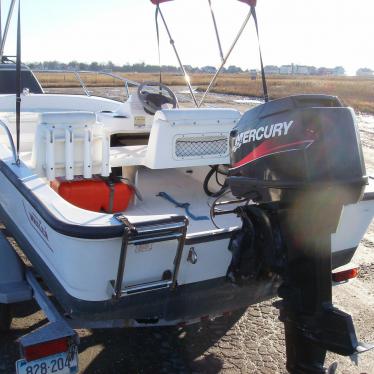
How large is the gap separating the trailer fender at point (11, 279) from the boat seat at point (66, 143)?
560mm

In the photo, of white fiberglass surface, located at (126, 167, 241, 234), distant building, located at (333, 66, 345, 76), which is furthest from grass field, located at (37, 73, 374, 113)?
distant building, located at (333, 66, 345, 76)

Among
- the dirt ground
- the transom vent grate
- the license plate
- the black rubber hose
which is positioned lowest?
the dirt ground

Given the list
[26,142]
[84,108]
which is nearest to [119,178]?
[26,142]

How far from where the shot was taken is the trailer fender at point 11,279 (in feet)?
9.05

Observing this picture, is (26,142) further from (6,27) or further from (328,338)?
(328,338)

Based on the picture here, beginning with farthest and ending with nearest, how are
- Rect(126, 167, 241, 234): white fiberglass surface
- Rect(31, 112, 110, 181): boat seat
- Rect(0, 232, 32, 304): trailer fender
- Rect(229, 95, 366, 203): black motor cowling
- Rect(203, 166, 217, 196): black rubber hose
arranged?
1. Rect(203, 166, 217, 196): black rubber hose
2. Rect(126, 167, 241, 234): white fiberglass surface
3. Rect(31, 112, 110, 181): boat seat
4. Rect(0, 232, 32, 304): trailer fender
5. Rect(229, 95, 366, 203): black motor cowling

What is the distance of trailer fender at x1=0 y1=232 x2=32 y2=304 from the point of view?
109 inches

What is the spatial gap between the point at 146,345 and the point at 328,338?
1.44 meters

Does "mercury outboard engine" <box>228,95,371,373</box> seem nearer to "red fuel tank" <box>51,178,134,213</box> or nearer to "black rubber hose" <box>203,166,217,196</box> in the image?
"red fuel tank" <box>51,178,134,213</box>

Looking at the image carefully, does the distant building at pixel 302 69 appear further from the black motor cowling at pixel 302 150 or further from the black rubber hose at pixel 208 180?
the black motor cowling at pixel 302 150

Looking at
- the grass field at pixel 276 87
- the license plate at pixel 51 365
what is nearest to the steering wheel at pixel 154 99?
the license plate at pixel 51 365

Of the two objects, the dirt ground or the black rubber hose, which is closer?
the dirt ground

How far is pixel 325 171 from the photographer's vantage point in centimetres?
198

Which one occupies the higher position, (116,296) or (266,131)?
(266,131)
